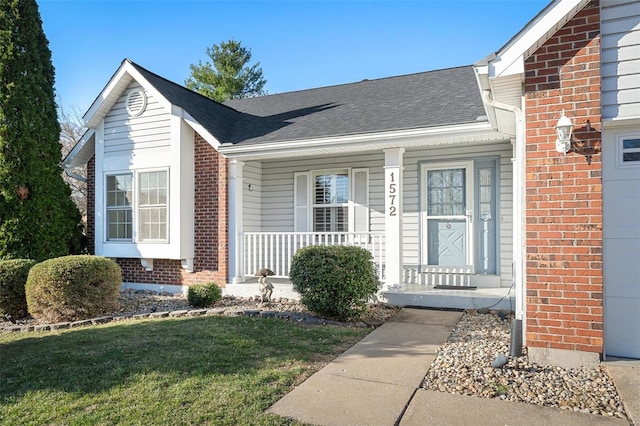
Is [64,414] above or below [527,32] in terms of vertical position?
below

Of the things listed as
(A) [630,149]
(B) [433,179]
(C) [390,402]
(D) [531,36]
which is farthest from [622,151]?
(B) [433,179]

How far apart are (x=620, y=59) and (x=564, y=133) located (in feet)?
3.03

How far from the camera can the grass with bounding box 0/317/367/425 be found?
A: 314 cm

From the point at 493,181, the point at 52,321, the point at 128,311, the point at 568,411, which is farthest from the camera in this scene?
the point at 493,181

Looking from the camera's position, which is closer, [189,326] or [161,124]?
[189,326]

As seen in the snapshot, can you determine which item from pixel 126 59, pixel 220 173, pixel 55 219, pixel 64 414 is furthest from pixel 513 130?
pixel 55 219

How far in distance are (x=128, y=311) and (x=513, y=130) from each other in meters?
7.14

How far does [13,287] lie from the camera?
6758 millimetres

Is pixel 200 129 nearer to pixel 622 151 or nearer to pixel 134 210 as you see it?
pixel 134 210

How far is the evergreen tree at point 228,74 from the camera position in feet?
94.6

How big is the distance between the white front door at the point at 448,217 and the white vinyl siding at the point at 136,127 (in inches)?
219

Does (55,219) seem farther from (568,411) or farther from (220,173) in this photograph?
(568,411)

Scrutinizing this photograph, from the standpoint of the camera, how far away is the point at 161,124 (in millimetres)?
8812

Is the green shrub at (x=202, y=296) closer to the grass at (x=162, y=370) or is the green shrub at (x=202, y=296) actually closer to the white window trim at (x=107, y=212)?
the grass at (x=162, y=370)
